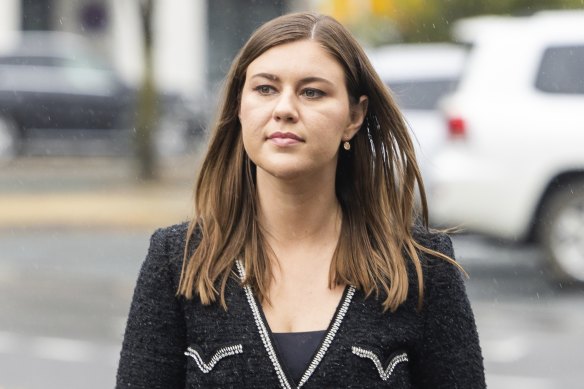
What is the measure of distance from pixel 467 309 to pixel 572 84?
9.04 metres

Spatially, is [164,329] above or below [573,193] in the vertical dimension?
above

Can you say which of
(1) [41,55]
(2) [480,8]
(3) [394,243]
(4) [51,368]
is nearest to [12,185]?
(1) [41,55]

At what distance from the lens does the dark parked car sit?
26.3 m

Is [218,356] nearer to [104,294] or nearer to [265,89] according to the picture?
[265,89]

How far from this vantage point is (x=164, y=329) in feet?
8.43

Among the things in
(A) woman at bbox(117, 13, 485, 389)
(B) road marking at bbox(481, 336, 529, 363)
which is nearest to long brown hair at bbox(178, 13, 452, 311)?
(A) woman at bbox(117, 13, 485, 389)

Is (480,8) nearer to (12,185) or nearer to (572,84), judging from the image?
(12,185)

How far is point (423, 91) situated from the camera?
Answer: 45.4 feet

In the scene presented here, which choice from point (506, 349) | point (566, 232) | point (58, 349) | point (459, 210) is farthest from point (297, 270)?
point (459, 210)

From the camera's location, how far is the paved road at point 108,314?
8.37 m

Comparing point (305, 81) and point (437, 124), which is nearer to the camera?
point (305, 81)

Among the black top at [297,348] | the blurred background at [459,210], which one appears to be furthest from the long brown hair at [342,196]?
the blurred background at [459,210]

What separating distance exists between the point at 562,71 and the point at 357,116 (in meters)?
9.02

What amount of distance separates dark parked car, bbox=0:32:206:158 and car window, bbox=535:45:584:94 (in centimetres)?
1573
